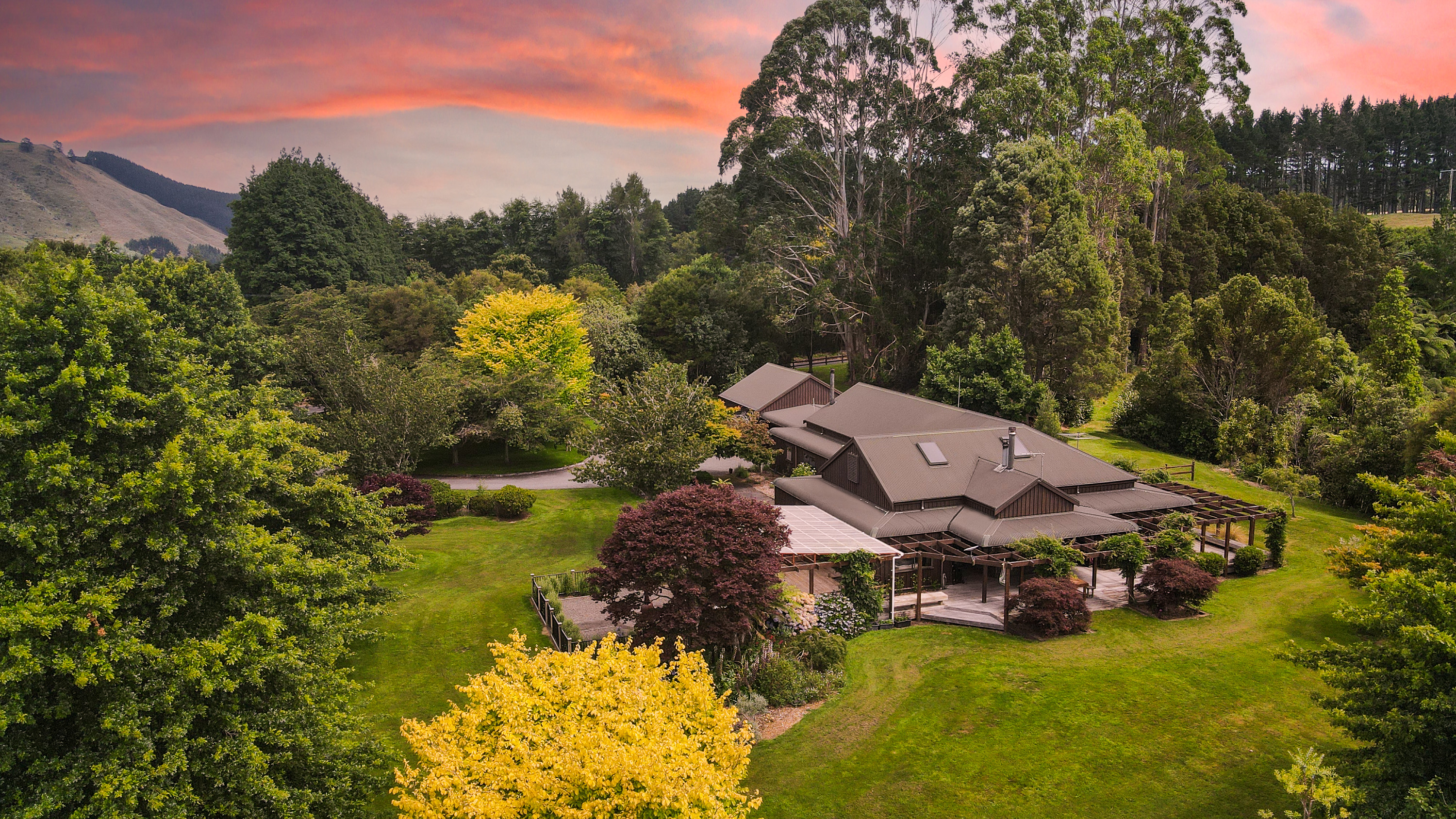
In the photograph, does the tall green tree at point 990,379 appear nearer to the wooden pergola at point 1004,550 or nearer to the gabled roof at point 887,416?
the gabled roof at point 887,416

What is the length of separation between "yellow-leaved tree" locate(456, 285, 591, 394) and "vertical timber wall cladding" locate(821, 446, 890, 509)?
63.9 feet

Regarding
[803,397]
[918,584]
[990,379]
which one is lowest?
[918,584]

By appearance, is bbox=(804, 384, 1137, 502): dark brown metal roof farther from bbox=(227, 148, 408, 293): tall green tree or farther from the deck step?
bbox=(227, 148, 408, 293): tall green tree

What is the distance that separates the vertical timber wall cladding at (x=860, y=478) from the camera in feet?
90.0

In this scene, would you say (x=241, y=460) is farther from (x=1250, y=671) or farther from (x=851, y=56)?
(x=851, y=56)

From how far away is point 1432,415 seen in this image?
2838 cm

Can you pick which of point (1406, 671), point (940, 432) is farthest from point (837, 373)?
point (1406, 671)

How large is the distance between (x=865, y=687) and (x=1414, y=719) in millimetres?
→ 10932

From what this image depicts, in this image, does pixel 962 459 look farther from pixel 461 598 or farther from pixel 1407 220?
pixel 1407 220

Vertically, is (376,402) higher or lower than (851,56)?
lower

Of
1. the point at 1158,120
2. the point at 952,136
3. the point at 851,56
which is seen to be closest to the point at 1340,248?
the point at 1158,120

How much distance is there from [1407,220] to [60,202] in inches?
5742

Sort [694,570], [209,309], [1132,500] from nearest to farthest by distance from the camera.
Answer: [694,570] < [1132,500] < [209,309]

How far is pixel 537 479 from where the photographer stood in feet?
132
